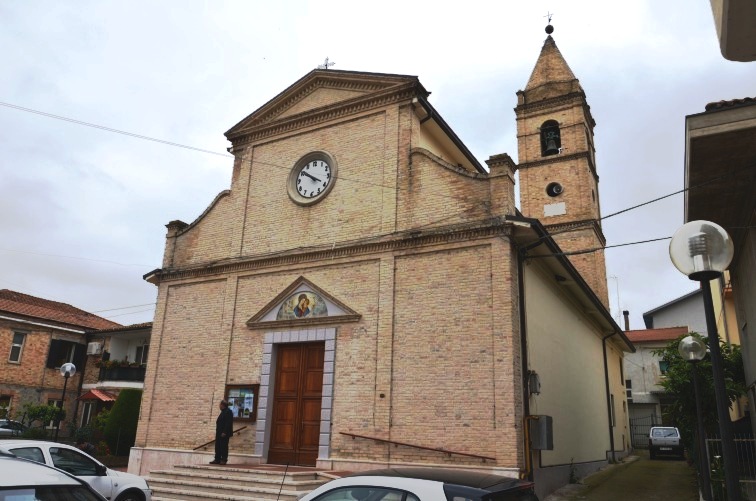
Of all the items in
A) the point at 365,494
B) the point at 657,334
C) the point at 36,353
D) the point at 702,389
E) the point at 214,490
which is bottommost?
the point at 214,490

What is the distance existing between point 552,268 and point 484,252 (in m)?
3.77

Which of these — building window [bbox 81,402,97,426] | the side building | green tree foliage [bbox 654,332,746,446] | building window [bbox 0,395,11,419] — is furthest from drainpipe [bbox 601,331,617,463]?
building window [bbox 0,395,11,419]

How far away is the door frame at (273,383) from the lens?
507 inches

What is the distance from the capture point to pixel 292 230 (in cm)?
1528

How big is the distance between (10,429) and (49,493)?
935 inches

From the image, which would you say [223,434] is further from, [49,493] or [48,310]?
[48,310]

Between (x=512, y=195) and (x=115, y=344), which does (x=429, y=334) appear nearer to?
(x=512, y=195)

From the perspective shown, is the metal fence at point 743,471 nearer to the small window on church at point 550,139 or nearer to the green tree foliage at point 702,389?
the green tree foliage at point 702,389

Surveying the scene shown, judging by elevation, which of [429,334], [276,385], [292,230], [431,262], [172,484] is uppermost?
[292,230]

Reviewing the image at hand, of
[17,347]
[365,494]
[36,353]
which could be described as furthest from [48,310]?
[365,494]

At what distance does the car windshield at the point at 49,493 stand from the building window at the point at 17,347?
29022 millimetres

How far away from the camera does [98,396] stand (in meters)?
27.9

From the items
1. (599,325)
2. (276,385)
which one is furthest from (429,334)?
(599,325)

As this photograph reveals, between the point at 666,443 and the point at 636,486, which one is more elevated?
the point at 666,443
